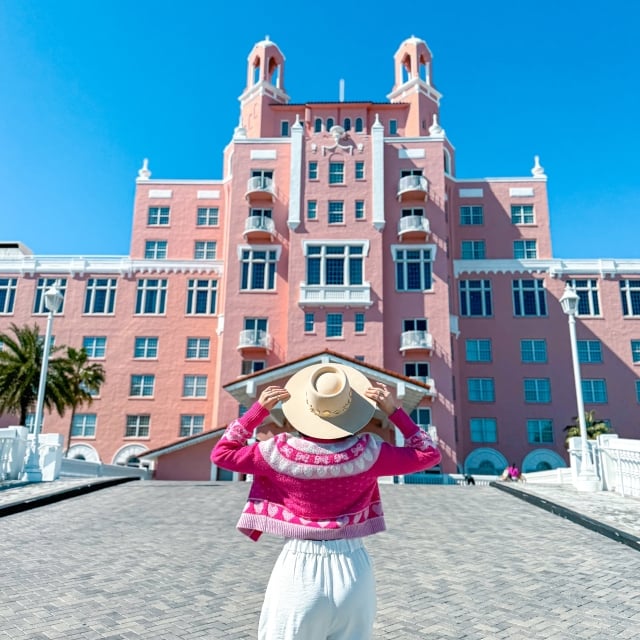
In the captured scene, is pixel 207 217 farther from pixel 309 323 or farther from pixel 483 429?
pixel 483 429

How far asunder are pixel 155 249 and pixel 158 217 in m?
2.45

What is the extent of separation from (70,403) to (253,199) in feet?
54.2

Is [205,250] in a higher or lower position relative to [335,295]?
higher

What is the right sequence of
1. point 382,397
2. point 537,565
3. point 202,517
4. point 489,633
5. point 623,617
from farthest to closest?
point 202,517 < point 537,565 < point 623,617 < point 489,633 < point 382,397

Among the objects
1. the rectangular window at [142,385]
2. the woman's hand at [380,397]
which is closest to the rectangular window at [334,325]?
the rectangular window at [142,385]

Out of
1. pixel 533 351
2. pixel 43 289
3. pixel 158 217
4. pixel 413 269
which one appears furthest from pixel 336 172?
pixel 43 289

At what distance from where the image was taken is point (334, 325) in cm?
3412

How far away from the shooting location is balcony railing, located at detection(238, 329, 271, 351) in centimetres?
3362

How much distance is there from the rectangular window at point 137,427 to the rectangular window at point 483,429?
20.9 m

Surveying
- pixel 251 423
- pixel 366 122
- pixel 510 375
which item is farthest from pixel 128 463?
pixel 251 423

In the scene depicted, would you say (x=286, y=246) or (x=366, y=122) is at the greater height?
(x=366, y=122)

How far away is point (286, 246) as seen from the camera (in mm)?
36312

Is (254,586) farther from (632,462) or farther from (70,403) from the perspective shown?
(70,403)

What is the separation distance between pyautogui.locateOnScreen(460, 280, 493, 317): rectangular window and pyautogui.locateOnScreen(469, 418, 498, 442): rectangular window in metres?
7.15
